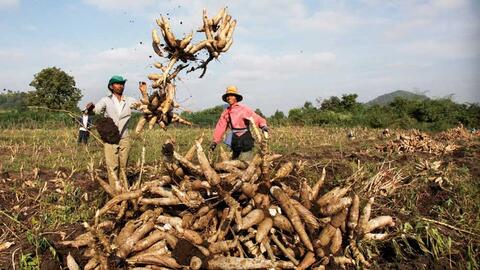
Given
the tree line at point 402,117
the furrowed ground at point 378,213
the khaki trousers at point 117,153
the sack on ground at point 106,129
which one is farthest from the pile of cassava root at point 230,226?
the tree line at point 402,117

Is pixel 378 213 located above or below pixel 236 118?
below

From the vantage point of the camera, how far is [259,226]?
2898 mm

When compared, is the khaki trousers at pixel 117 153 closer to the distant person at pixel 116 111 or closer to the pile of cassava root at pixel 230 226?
the distant person at pixel 116 111

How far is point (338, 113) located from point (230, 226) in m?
26.8

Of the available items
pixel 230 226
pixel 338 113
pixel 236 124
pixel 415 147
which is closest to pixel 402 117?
pixel 338 113

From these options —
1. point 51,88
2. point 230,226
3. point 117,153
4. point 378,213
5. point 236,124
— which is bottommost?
point 378,213

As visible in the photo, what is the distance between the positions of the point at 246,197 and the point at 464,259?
1.78 m

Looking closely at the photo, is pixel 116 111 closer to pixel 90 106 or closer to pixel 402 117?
pixel 90 106

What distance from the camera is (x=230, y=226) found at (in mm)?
3016

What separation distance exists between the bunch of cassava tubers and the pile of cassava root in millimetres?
956

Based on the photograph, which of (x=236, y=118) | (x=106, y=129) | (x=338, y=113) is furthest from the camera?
(x=338, y=113)

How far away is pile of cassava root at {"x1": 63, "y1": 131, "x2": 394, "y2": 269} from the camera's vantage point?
2.73 meters

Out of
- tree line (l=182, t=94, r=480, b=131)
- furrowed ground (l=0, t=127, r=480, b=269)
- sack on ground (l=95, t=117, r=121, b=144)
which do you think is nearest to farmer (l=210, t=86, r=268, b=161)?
furrowed ground (l=0, t=127, r=480, b=269)

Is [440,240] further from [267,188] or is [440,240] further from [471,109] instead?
[471,109]
